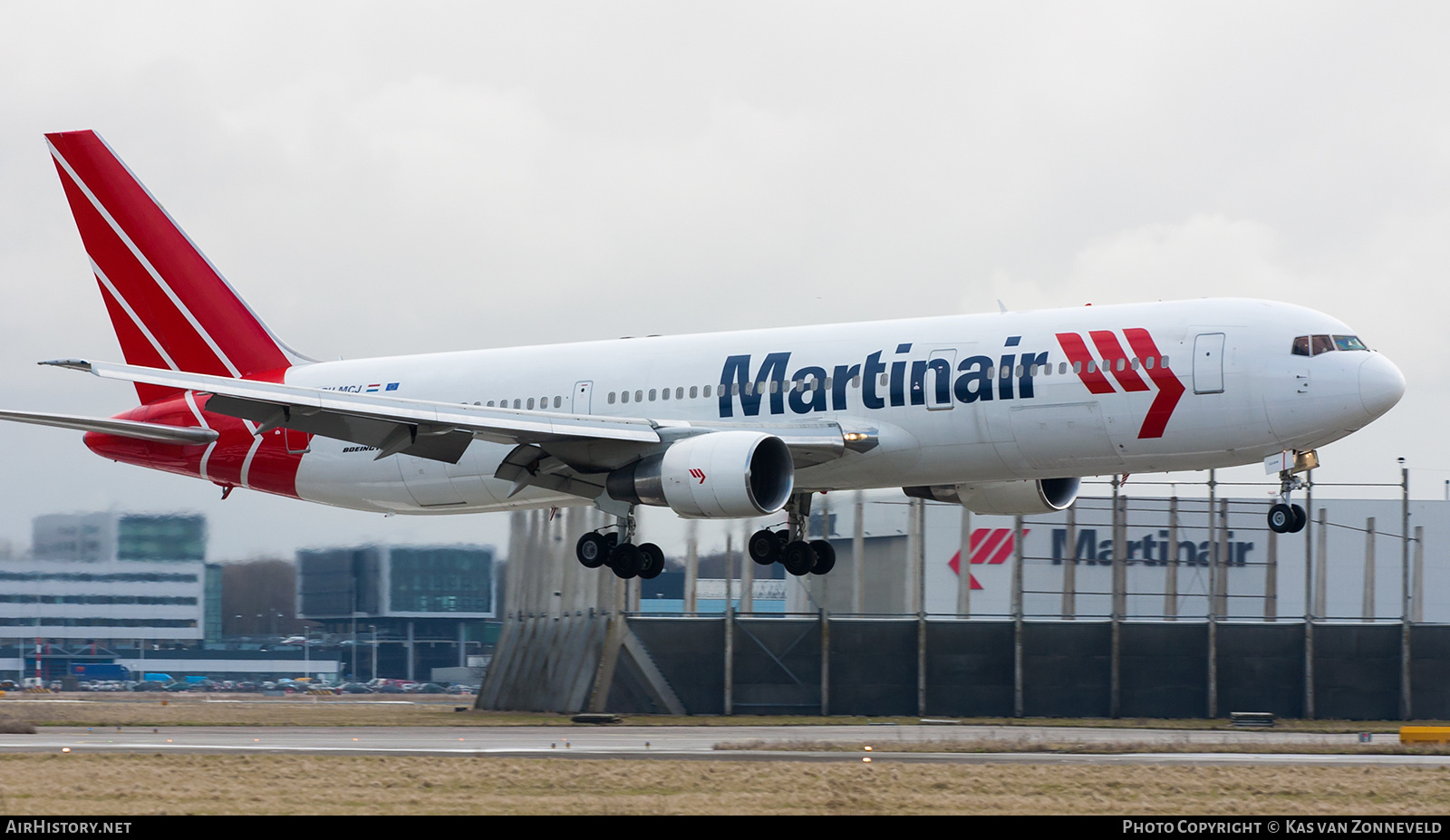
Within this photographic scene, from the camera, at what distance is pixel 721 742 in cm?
3584

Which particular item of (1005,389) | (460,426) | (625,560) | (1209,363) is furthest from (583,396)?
(1209,363)

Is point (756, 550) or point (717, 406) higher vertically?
point (717, 406)

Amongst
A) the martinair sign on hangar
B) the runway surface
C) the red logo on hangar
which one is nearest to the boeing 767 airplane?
the runway surface

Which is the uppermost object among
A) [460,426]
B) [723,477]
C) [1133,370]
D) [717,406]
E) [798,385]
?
[1133,370]

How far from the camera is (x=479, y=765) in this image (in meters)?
25.7

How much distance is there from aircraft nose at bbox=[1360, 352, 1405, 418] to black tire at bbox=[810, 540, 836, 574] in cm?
1156

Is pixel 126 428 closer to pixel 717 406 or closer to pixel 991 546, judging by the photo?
pixel 717 406

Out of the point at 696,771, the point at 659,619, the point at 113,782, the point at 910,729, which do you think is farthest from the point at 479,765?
the point at 659,619

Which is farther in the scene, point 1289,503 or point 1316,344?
point 1289,503

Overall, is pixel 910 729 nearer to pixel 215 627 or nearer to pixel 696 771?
pixel 696 771

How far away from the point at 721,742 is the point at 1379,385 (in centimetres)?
1556

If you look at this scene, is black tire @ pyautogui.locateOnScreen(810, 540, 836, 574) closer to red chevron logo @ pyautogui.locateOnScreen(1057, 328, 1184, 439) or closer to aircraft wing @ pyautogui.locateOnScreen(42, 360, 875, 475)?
aircraft wing @ pyautogui.locateOnScreen(42, 360, 875, 475)

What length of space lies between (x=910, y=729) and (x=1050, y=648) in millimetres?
9353

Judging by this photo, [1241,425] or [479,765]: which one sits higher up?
[1241,425]
